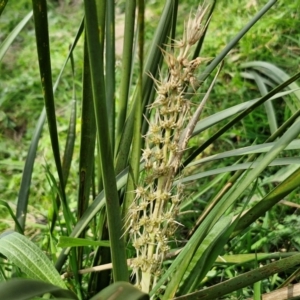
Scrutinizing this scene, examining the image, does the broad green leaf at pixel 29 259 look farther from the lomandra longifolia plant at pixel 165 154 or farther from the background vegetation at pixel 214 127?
the background vegetation at pixel 214 127

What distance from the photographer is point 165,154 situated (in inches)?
30.5

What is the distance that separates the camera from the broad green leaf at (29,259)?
836 mm

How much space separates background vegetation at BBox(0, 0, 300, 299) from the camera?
1.32m

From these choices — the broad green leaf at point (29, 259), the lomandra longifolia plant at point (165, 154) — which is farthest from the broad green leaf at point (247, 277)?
the broad green leaf at point (29, 259)

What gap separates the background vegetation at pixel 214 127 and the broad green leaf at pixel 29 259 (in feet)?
0.81

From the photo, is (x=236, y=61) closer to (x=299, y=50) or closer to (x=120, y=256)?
(x=299, y=50)

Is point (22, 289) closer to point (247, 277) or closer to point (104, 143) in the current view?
point (104, 143)

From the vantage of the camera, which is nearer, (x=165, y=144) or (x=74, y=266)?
(x=165, y=144)

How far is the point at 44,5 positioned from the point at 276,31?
1.51m

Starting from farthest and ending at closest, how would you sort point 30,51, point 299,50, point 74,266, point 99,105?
point 30,51 → point 299,50 → point 74,266 → point 99,105

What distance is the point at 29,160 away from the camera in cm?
115

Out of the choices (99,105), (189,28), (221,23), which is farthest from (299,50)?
(99,105)

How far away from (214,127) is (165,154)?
1115 mm

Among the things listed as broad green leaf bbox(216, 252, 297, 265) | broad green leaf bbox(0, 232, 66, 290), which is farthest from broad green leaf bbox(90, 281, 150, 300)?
broad green leaf bbox(216, 252, 297, 265)
